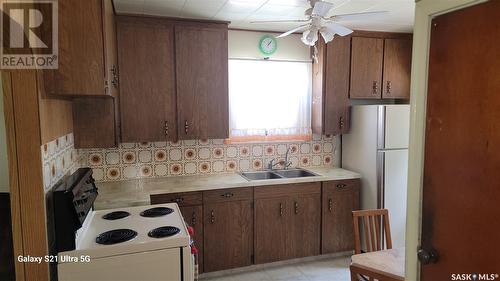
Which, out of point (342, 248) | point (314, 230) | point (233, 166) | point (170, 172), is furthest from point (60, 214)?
point (342, 248)

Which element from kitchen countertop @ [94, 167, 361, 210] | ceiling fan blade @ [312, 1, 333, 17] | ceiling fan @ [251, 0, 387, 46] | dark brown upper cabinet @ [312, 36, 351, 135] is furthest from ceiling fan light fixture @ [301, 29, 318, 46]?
kitchen countertop @ [94, 167, 361, 210]

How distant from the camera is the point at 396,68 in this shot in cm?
371

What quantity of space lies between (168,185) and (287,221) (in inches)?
47.0

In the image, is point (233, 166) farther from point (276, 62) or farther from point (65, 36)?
point (65, 36)

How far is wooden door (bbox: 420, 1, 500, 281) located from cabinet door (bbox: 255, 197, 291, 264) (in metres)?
1.92

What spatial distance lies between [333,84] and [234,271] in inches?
83.9

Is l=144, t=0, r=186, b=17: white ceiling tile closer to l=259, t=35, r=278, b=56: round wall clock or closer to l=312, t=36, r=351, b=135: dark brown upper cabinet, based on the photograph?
l=259, t=35, r=278, b=56: round wall clock

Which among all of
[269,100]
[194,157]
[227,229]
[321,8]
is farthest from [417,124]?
[194,157]

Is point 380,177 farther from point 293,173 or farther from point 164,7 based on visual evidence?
point 164,7

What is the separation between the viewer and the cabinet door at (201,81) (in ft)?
9.99

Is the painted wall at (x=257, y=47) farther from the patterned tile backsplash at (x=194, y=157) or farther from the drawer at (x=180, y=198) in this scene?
the drawer at (x=180, y=198)

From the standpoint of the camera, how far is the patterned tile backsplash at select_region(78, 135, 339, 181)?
3.19 m

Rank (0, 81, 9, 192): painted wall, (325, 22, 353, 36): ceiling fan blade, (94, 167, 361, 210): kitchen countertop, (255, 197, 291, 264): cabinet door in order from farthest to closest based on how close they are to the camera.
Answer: (255, 197, 291, 264): cabinet door → (94, 167, 361, 210): kitchen countertop → (325, 22, 353, 36): ceiling fan blade → (0, 81, 9, 192): painted wall

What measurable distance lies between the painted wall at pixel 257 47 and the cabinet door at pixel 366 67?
20.0 inches
